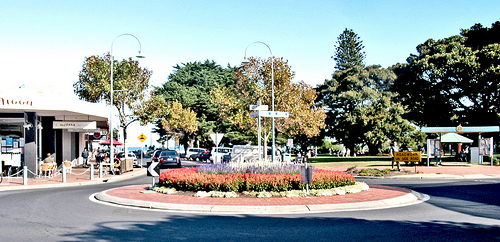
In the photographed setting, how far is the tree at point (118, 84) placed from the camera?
36781mm

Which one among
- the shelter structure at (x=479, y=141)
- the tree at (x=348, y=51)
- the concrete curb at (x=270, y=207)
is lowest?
the concrete curb at (x=270, y=207)

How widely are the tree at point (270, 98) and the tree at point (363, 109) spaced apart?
72.9 feet

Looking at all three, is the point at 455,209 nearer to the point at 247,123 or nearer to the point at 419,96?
the point at 247,123

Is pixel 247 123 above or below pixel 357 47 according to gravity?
below

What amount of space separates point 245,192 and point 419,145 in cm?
5249

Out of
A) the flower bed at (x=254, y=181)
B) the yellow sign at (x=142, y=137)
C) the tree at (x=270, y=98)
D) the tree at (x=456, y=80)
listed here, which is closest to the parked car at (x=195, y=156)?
the yellow sign at (x=142, y=137)

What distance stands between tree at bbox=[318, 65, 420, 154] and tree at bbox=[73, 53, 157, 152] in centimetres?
A: 2920

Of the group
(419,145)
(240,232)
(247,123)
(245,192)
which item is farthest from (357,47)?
(240,232)

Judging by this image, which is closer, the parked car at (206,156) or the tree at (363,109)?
the parked car at (206,156)

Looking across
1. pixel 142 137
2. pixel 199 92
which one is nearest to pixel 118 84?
pixel 142 137

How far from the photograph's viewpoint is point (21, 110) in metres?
24.5

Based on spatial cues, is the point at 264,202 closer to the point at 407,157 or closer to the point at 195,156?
the point at 407,157

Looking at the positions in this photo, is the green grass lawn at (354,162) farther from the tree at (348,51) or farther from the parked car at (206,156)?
the tree at (348,51)

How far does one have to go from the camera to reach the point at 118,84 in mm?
36781
